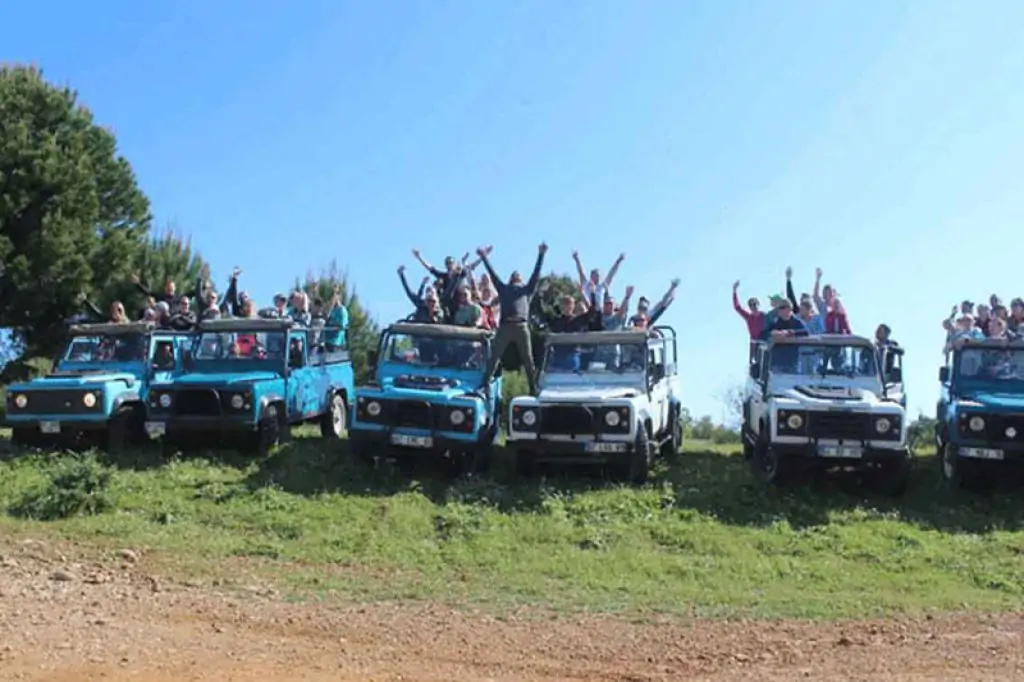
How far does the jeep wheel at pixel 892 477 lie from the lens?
41.4 ft

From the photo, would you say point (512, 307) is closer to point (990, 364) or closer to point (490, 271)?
point (490, 271)

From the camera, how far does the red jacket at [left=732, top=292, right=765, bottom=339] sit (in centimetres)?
1559

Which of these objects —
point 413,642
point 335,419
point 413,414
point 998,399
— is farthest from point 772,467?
point 335,419

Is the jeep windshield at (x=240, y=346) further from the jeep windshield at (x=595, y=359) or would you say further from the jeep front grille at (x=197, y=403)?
the jeep windshield at (x=595, y=359)

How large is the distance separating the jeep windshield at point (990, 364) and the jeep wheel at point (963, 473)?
4.42ft

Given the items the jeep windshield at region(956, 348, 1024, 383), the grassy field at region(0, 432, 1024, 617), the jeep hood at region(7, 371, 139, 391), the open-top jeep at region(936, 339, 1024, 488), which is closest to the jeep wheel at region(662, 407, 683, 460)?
the grassy field at region(0, 432, 1024, 617)

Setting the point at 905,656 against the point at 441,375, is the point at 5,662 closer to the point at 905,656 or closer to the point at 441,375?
the point at 905,656

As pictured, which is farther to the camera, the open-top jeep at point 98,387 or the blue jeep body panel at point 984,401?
the open-top jeep at point 98,387

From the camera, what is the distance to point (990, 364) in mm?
13977

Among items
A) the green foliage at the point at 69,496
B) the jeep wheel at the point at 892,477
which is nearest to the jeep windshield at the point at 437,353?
the green foliage at the point at 69,496

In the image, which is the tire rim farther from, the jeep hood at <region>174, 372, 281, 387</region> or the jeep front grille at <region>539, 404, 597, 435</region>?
the jeep hood at <region>174, 372, 281, 387</region>

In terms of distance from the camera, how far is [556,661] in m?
7.11

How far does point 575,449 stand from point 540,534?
1.86 m

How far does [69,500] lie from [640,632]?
662 centimetres
